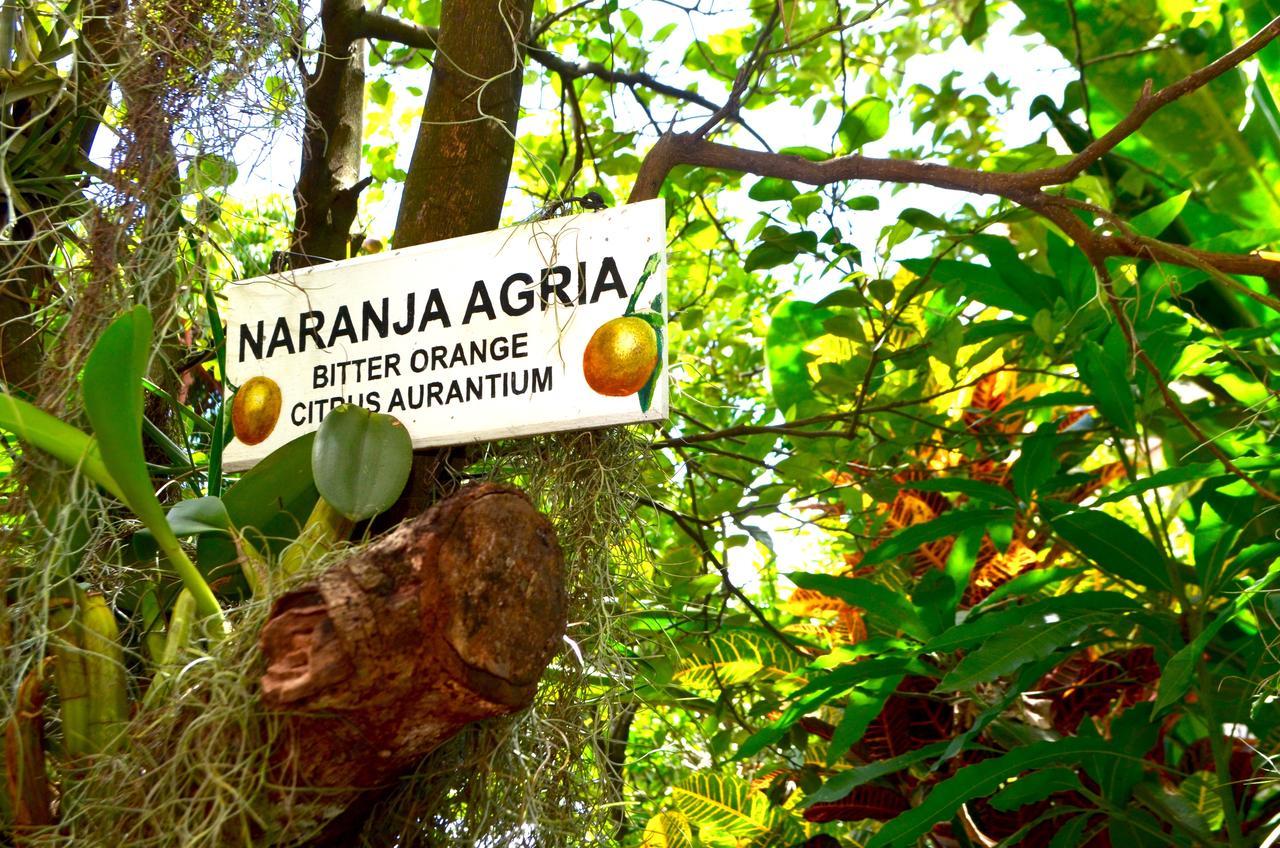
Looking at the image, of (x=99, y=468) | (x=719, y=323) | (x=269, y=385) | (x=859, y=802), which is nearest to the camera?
(x=99, y=468)

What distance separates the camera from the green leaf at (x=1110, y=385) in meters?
1.35

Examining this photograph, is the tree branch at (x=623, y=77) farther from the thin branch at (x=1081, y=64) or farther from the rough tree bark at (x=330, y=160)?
the thin branch at (x=1081, y=64)

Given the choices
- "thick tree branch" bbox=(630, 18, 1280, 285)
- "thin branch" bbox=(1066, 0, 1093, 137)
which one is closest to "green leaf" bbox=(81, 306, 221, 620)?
"thick tree branch" bbox=(630, 18, 1280, 285)

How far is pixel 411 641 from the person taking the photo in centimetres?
70

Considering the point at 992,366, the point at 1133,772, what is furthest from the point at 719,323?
the point at 1133,772

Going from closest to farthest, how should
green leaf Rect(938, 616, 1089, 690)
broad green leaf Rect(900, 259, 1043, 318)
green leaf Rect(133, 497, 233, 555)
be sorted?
1. green leaf Rect(133, 497, 233, 555)
2. green leaf Rect(938, 616, 1089, 690)
3. broad green leaf Rect(900, 259, 1043, 318)

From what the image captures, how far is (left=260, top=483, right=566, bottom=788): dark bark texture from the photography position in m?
0.68

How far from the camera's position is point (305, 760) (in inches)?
28.8

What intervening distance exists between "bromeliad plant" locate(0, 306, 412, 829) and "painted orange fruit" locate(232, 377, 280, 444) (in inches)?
3.6

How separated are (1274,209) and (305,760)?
1729mm

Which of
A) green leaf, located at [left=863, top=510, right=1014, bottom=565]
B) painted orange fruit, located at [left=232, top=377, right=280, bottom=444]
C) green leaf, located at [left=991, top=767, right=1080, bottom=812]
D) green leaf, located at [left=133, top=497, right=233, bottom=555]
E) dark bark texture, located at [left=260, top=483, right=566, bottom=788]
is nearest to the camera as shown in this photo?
dark bark texture, located at [left=260, top=483, right=566, bottom=788]

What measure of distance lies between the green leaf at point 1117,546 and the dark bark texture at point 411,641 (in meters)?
0.78

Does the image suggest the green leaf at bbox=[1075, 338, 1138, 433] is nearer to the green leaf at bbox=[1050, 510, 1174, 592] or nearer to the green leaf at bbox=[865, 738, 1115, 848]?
the green leaf at bbox=[1050, 510, 1174, 592]

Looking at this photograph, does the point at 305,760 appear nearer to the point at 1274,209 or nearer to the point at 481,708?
the point at 481,708
